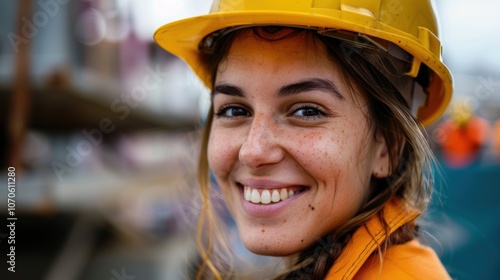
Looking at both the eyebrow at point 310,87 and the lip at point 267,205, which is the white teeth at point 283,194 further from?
the eyebrow at point 310,87

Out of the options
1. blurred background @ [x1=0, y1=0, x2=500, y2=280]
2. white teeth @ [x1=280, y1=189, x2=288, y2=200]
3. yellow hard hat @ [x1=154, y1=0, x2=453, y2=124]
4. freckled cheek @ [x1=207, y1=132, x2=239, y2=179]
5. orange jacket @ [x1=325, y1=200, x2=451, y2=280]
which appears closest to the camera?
orange jacket @ [x1=325, y1=200, x2=451, y2=280]

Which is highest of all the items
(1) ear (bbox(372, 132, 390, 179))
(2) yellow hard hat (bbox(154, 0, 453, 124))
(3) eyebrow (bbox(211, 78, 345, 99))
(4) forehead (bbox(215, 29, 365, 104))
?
(2) yellow hard hat (bbox(154, 0, 453, 124))

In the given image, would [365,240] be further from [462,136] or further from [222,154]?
[462,136]

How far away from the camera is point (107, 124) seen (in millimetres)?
7293

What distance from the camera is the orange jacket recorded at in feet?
5.82

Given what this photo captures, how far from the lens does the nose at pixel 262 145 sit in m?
1.91

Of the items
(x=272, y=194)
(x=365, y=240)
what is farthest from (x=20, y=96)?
(x=365, y=240)

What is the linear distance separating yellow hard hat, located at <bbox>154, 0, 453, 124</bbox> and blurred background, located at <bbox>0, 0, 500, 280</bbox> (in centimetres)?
70

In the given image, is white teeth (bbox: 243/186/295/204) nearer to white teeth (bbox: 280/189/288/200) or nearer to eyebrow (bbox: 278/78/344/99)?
white teeth (bbox: 280/189/288/200)

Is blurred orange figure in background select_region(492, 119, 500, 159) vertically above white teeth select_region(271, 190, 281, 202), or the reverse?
white teeth select_region(271, 190, 281, 202)

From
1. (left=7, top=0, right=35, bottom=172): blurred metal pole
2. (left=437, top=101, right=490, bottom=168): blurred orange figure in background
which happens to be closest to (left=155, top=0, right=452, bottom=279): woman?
(left=437, top=101, right=490, bottom=168): blurred orange figure in background

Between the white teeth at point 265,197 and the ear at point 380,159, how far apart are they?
1.24ft

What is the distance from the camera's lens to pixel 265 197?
2010 millimetres

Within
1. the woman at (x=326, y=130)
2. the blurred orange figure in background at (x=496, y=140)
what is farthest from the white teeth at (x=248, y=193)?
the blurred orange figure in background at (x=496, y=140)
